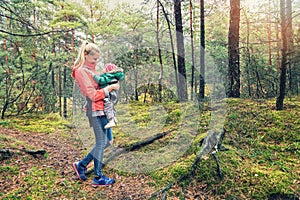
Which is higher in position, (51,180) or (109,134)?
(109,134)

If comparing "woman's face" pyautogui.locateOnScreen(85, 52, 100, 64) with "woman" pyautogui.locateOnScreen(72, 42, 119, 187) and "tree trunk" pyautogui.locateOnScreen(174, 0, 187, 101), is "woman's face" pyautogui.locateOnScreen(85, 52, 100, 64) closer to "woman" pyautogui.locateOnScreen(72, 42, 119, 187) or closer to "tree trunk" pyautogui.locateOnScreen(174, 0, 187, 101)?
"woman" pyautogui.locateOnScreen(72, 42, 119, 187)

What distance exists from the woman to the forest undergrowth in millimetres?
389

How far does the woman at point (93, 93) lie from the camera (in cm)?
297

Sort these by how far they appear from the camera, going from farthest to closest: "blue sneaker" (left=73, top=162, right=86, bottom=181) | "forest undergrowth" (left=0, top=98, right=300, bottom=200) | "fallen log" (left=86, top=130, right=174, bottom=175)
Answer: "fallen log" (left=86, top=130, right=174, bottom=175)
"blue sneaker" (left=73, top=162, right=86, bottom=181)
"forest undergrowth" (left=0, top=98, right=300, bottom=200)

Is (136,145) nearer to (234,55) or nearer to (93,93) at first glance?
(93,93)

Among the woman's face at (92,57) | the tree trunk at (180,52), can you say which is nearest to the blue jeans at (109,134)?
the woman's face at (92,57)

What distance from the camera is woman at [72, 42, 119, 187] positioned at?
297 cm

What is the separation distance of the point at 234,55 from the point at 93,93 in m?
4.65

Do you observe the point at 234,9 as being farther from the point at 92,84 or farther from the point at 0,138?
the point at 0,138

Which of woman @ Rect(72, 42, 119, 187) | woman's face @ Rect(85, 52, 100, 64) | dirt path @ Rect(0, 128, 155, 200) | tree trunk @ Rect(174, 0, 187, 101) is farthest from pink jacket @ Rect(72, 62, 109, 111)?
tree trunk @ Rect(174, 0, 187, 101)

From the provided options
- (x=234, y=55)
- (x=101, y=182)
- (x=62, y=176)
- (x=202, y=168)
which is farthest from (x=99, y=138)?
(x=234, y=55)

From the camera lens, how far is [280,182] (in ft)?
8.53

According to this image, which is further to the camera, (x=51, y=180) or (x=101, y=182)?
(x=51, y=180)

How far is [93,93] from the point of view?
9.71ft
